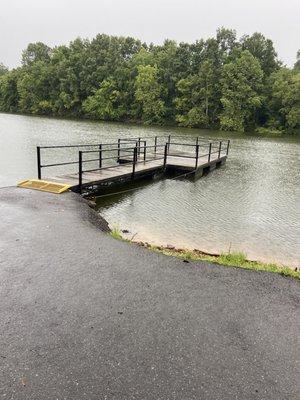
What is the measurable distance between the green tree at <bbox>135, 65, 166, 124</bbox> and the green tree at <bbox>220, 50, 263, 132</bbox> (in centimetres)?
1106

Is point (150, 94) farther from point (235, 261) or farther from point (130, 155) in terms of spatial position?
point (235, 261)

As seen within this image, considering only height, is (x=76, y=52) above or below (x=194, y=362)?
above

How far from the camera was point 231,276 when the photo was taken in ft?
16.2

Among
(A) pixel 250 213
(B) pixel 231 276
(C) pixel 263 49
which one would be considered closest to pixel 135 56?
(C) pixel 263 49

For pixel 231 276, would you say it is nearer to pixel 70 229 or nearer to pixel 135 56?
pixel 70 229

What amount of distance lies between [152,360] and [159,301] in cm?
103

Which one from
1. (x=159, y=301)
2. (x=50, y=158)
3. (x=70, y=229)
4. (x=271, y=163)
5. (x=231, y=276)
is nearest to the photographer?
(x=159, y=301)

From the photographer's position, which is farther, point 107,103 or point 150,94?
point 107,103

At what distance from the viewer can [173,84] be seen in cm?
6006

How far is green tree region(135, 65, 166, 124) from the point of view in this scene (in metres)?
58.7

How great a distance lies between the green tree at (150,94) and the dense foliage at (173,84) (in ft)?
0.53

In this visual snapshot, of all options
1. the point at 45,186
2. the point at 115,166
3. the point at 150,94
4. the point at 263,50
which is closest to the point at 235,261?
the point at 45,186

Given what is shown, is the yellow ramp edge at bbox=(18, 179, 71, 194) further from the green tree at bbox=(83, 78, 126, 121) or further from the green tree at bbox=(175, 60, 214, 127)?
the green tree at bbox=(83, 78, 126, 121)

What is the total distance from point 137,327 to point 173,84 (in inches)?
2383
